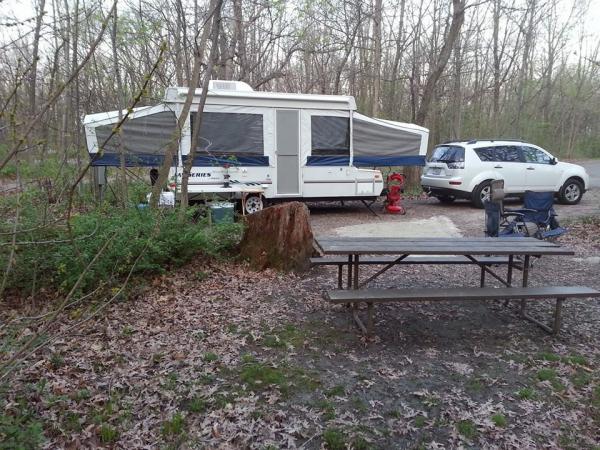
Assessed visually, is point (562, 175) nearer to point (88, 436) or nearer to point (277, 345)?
point (277, 345)

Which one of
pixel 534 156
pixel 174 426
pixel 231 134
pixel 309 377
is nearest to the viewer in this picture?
pixel 174 426

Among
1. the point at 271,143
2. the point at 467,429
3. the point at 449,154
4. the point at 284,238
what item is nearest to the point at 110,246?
the point at 284,238

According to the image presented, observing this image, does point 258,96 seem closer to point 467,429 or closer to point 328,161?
point 328,161

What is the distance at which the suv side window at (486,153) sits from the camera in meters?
11.7

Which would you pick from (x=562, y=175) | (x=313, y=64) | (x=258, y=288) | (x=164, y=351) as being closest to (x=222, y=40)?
(x=313, y=64)

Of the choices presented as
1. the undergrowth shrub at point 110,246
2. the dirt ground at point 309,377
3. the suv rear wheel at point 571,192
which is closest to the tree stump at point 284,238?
the undergrowth shrub at point 110,246

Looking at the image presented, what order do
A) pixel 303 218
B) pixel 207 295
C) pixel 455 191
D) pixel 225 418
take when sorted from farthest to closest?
pixel 455 191, pixel 303 218, pixel 207 295, pixel 225 418

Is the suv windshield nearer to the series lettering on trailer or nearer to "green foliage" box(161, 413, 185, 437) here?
the series lettering on trailer

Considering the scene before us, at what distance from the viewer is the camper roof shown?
9.46 meters

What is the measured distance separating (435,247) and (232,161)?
6333 mm

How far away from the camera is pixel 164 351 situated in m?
3.93

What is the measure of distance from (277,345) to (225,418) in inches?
40.8

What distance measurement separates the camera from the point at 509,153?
11992 millimetres

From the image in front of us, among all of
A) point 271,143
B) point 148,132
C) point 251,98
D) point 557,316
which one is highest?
point 251,98
